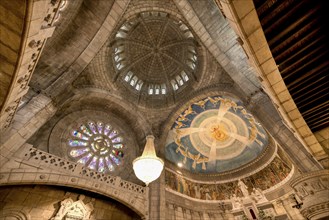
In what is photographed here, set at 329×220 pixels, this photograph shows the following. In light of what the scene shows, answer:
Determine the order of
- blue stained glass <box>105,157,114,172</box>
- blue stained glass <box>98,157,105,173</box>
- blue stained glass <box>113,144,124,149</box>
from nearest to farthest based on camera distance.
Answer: blue stained glass <box>98,157,105,173</box> → blue stained glass <box>105,157,114,172</box> → blue stained glass <box>113,144,124,149</box>

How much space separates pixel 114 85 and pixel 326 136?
11.0 meters

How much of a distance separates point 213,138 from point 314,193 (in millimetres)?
8401

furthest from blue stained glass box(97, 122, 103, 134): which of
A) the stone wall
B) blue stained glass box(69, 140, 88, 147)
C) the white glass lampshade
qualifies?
A: the white glass lampshade

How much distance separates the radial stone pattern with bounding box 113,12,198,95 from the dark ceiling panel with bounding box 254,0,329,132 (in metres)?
9.71

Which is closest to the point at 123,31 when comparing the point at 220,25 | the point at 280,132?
the point at 220,25

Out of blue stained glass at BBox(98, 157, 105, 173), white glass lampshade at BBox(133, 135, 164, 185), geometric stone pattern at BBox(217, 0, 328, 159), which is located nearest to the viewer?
geometric stone pattern at BBox(217, 0, 328, 159)

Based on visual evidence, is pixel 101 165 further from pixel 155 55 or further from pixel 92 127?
pixel 155 55

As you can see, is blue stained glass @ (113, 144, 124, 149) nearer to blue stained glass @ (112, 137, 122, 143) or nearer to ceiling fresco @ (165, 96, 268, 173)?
blue stained glass @ (112, 137, 122, 143)

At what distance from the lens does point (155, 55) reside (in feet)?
49.7

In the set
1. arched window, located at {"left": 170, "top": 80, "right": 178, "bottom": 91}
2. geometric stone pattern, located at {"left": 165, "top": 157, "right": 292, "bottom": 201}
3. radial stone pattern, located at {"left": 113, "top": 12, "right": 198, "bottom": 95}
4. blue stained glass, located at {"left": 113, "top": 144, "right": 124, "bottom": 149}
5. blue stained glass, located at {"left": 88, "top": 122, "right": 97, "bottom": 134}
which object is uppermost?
radial stone pattern, located at {"left": 113, "top": 12, "right": 198, "bottom": 95}

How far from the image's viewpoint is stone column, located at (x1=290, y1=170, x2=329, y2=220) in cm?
447

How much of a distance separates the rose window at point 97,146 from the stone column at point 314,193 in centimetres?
922

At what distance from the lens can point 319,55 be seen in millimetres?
3232

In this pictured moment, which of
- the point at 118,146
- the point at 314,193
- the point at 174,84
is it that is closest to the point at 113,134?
the point at 118,146
